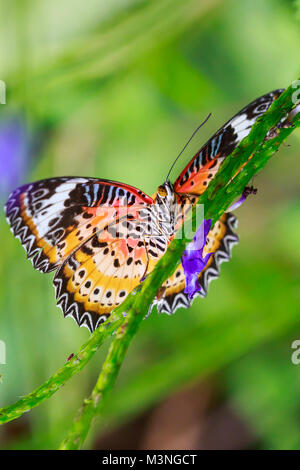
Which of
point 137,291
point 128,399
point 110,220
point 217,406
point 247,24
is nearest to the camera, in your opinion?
point 137,291

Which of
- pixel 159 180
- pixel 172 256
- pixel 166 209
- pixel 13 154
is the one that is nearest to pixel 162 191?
pixel 166 209

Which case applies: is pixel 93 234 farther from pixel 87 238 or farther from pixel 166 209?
pixel 166 209

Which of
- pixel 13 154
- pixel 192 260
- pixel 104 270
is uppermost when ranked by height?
pixel 13 154

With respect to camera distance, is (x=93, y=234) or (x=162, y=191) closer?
(x=162, y=191)

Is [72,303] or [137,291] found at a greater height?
[137,291]

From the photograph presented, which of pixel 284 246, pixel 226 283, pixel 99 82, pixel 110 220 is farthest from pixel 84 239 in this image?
pixel 99 82

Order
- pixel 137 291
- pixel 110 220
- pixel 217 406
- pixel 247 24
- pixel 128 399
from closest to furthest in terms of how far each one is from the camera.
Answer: pixel 137 291, pixel 110 220, pixel 128 399, pixel 217 406, pixel 247 24

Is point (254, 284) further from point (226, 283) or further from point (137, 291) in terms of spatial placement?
point (137, 291)
